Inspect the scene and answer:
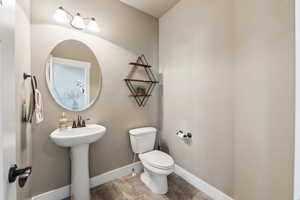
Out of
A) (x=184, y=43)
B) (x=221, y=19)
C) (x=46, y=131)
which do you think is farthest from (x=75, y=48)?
(x=221, y=19)

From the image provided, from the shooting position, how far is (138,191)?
1.68 metres

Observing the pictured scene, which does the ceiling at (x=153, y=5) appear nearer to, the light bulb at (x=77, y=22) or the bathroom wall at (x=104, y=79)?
the bathroom wall at (x=104, y=79)

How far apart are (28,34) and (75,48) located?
17.0 inches

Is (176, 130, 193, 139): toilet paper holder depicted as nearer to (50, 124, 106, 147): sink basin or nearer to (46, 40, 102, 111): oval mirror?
(50, 124, 106, 147): sink basin

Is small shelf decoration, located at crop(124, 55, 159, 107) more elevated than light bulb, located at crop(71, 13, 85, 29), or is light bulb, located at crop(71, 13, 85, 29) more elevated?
light bulb, located at crop(71, 13, 85, 29)

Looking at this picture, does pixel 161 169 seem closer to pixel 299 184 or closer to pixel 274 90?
pixel 299 184

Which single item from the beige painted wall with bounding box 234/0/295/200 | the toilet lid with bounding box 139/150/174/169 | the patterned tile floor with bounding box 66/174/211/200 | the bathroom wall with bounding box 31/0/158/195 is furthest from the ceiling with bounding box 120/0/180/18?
the patterned tile floor with bounding box 66/174/211/200

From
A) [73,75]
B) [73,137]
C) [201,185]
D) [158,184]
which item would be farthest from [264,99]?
[73,75]

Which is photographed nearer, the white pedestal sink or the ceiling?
the white pedestal sink

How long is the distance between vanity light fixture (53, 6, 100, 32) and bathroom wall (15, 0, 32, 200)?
0.83 ft

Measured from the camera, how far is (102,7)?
1782 mm

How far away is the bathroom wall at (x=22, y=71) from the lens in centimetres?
100

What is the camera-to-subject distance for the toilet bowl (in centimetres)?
155

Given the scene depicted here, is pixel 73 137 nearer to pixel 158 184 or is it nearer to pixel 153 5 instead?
pixel 158 184
